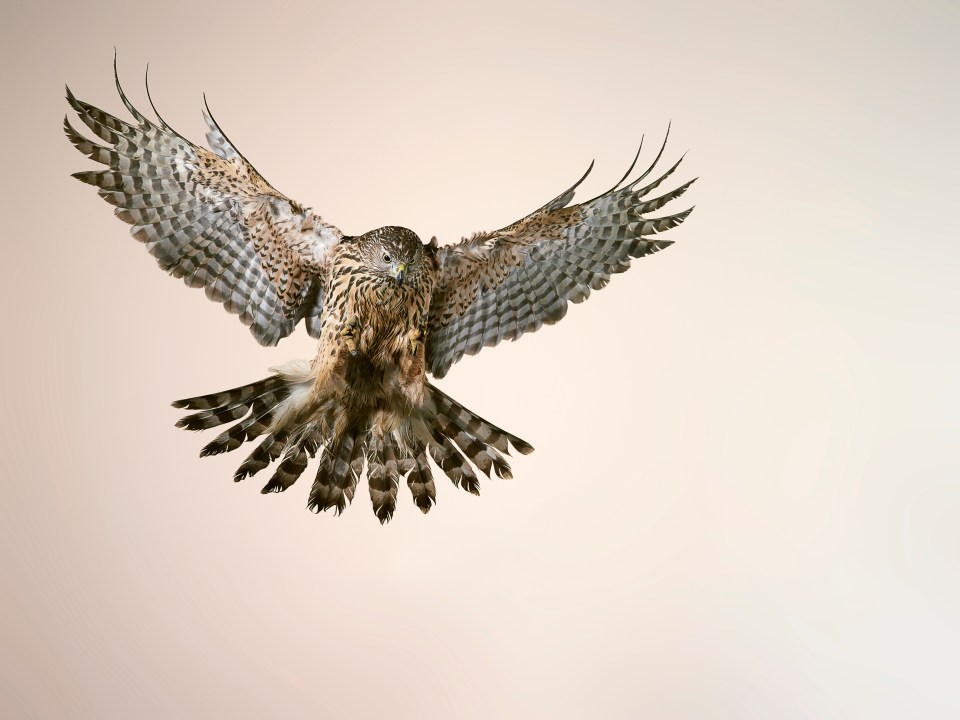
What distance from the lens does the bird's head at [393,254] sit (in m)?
1.71

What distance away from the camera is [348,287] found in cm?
177

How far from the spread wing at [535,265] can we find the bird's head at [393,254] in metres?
0.12

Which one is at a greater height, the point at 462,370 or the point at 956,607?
the point at 956,607

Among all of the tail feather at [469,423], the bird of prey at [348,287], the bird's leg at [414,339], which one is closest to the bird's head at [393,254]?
the bird of prey at [348,287]

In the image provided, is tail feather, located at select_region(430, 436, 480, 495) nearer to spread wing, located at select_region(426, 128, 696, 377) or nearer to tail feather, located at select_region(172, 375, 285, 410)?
spread wing, located at select_region(426, 128, 696, 377)

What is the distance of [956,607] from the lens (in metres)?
2.38

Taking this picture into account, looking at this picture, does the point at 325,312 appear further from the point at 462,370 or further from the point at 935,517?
the point at 935,517

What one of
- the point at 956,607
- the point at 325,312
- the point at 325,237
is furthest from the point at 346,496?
the point at 956,607

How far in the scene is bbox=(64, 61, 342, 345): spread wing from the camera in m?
1.77

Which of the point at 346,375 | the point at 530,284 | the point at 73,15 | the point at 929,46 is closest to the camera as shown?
the point at 346,375

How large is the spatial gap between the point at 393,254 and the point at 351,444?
0.40 meters

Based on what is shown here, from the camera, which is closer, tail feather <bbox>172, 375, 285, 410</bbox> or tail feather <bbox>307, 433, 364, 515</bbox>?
tail feather <bbox>172, 375, 285, 410</bbox>

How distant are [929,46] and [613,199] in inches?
50.9

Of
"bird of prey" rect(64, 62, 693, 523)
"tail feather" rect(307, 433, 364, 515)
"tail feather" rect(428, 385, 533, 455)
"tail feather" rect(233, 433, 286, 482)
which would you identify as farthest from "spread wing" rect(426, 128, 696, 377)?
"tail feather" rect(233, 433, 286, 482)
